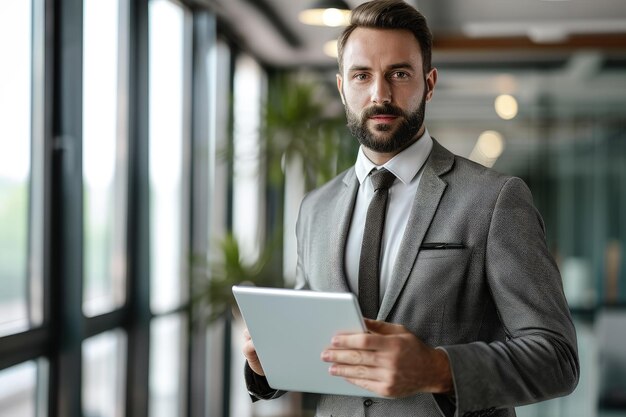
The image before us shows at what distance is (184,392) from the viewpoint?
18.2 feet

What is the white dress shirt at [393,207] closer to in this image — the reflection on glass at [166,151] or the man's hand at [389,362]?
the man's hand at [389,362]

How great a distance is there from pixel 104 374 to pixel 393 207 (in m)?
2.88

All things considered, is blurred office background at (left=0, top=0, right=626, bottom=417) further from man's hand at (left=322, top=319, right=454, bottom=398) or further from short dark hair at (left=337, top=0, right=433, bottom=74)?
man's hand at (left=322, top=319, right=454, bottom=398)

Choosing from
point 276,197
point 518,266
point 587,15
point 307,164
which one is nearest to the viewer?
point 518,266

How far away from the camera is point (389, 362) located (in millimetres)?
1272

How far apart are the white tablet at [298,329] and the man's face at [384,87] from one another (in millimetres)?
412

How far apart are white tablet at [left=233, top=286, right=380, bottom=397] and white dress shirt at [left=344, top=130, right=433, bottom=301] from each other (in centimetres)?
22

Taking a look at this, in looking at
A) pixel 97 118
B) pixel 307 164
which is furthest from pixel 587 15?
pixel 97 118

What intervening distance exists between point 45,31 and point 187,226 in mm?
Answer: 2170

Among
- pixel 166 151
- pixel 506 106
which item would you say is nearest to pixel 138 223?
pixel 166 151

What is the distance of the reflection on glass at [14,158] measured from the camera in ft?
9.75

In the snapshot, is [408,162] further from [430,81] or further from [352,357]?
[352,357]

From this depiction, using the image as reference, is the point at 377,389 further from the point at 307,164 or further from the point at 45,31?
the point at 307,164

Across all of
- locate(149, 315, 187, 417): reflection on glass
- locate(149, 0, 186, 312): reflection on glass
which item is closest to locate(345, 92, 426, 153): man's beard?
locate(149, 0, 186, 312): reflection on glass
